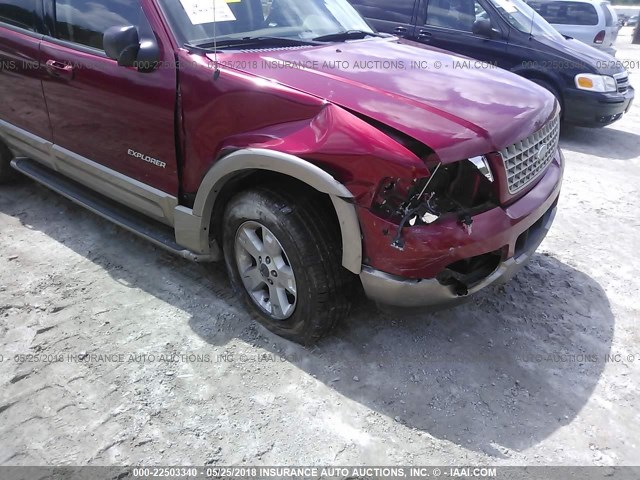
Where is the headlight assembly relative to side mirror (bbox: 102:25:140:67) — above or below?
below

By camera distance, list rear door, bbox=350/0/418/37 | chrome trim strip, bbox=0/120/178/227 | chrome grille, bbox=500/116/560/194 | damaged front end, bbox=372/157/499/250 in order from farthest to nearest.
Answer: rear door, bbox=350/0/418/37, chrome trim strip, bbox=0/120/178/227, chrome grille, bbox=500/116/560/194, damaged front end, bbox=372/157/499/250

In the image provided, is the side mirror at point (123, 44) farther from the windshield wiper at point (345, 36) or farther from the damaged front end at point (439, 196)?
the damaged front end at point (439, 196)

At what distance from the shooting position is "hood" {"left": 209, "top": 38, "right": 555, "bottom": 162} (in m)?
2.32

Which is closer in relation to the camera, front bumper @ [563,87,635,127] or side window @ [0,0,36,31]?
side window @ [0,0,36,31]

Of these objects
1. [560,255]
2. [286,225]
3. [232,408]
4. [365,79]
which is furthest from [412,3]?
[232,408]

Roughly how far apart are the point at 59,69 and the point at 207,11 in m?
1.16

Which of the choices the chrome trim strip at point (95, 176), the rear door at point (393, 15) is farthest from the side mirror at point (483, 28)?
the chrome trim strip at point (95, 176)

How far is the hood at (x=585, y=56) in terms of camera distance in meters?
6.52

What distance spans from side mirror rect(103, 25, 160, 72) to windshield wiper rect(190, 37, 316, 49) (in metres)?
0.25

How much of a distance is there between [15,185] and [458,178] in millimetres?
4202

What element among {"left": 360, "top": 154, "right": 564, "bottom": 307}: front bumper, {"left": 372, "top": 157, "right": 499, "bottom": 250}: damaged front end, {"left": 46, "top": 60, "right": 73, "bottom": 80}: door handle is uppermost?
{"left": 46, "top": 60, "right": 73, "bottom": 80}: door handle

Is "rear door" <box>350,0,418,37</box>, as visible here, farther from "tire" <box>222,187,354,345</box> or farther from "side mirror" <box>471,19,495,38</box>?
"tire" <box>222,187,354,345</box>

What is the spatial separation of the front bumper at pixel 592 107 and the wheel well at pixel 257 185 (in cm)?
521

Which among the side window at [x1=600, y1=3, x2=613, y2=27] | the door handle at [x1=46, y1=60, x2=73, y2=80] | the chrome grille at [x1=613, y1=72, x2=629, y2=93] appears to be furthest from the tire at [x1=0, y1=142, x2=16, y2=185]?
the side window at [x1=600, y1=3, x2=613, y2=27]
